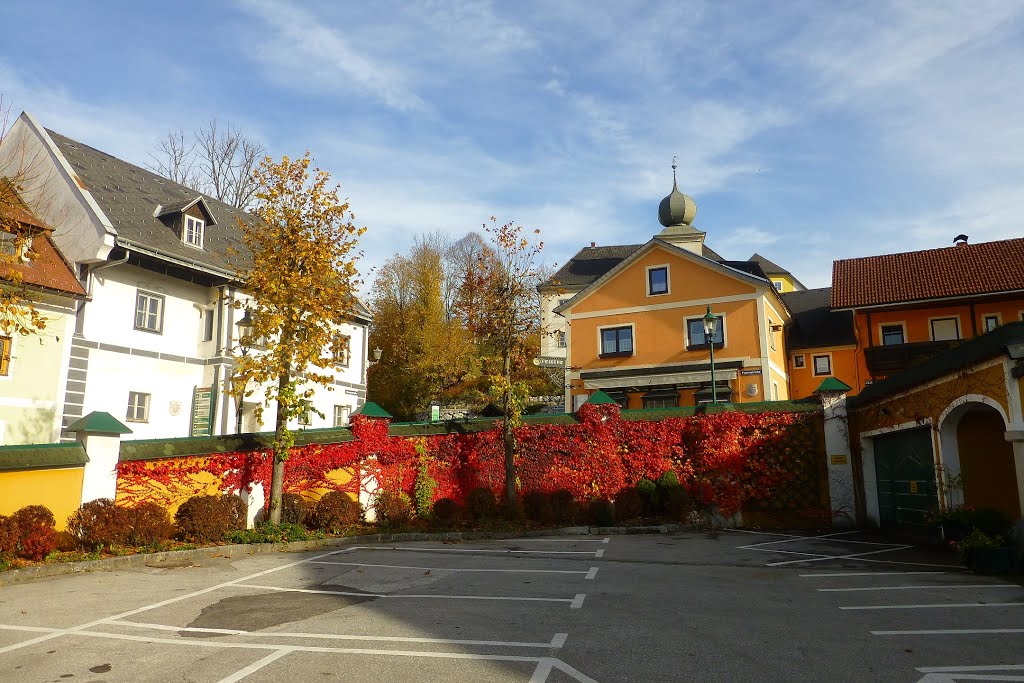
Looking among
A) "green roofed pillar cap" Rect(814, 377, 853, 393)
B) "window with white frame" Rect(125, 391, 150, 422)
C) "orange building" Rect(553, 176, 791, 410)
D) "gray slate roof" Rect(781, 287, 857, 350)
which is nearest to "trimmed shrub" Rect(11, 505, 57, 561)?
"window with white frame" Rect(125, 391, 150, 422)

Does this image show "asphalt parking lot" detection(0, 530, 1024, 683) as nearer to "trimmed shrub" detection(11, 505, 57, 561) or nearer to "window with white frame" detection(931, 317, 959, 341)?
"trimmed shrub" detection(11, 505, 57, 561)

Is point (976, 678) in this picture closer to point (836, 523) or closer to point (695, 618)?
point (695, 618)

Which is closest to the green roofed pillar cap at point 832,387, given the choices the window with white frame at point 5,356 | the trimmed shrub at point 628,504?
the trimmed shrub at point 628,504

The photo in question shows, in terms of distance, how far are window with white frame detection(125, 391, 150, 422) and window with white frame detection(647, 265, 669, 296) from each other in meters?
22.1

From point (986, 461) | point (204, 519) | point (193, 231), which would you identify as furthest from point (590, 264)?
point (204, 519)

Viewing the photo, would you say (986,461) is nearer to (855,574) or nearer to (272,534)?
(855,574)

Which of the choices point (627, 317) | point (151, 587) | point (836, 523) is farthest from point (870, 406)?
point (627, 317)

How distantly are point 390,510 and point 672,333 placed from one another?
1997 centimetres

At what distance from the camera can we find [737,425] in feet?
62.5

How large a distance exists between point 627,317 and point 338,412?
14.3m

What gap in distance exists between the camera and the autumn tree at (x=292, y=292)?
16047mm

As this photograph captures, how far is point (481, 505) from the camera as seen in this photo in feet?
61.3

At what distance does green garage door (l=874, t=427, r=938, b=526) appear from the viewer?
14984 millimetres

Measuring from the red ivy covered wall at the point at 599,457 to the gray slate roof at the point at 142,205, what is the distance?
26.7ft
